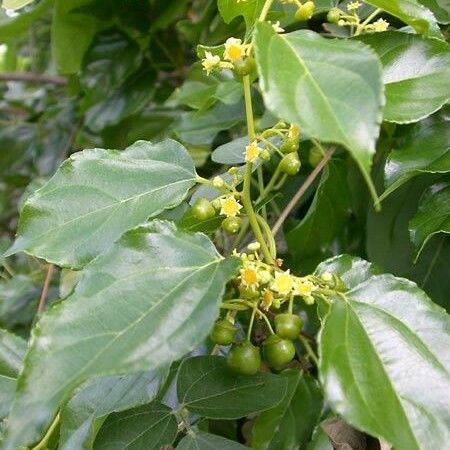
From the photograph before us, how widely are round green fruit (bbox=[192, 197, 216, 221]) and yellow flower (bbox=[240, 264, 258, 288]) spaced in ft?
0.25

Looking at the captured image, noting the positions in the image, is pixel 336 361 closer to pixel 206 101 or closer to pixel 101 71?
pixel 206 101

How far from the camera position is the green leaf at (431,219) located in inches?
24.3

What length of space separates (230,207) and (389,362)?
166 mm

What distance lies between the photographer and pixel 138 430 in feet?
1.84

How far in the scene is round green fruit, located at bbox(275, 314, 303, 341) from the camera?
1.67 ft

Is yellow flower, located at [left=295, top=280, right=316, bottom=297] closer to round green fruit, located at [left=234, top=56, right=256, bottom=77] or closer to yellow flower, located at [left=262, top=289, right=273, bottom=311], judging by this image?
yellow flower, located at [left=262, top=289, right=273, bottom=311]

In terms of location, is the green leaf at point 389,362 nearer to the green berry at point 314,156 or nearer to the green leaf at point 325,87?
the green leaf at point 325,87

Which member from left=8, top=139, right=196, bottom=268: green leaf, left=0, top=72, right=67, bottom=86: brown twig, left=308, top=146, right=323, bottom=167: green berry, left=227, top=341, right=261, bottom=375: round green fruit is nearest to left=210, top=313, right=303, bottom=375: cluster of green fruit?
left=227, top=341, right=261, bottom=375: round green fruit

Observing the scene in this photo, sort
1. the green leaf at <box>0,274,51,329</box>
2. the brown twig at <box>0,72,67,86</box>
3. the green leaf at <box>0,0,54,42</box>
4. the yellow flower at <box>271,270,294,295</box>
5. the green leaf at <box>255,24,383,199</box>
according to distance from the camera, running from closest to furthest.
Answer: the green leaf at <box>255,24,383,199</box> < the yellow flower at <box>271,270,294,295</box> < the green leaf at <box>0,0,54,42</box> < the green leaf at <box>0,274,51,329</box> < the brown twig at <box>0,72,67,86</box>

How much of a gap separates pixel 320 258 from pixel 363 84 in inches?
17.4

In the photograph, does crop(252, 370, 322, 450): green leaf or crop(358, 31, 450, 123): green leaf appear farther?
crop(252, 370, 322, 450): green leaf

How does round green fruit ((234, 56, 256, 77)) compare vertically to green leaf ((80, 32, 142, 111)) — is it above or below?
above

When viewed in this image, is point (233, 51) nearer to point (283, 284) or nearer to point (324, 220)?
point (283, 284)

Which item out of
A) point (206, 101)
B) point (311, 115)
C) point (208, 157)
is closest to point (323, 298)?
point (311, 115)
